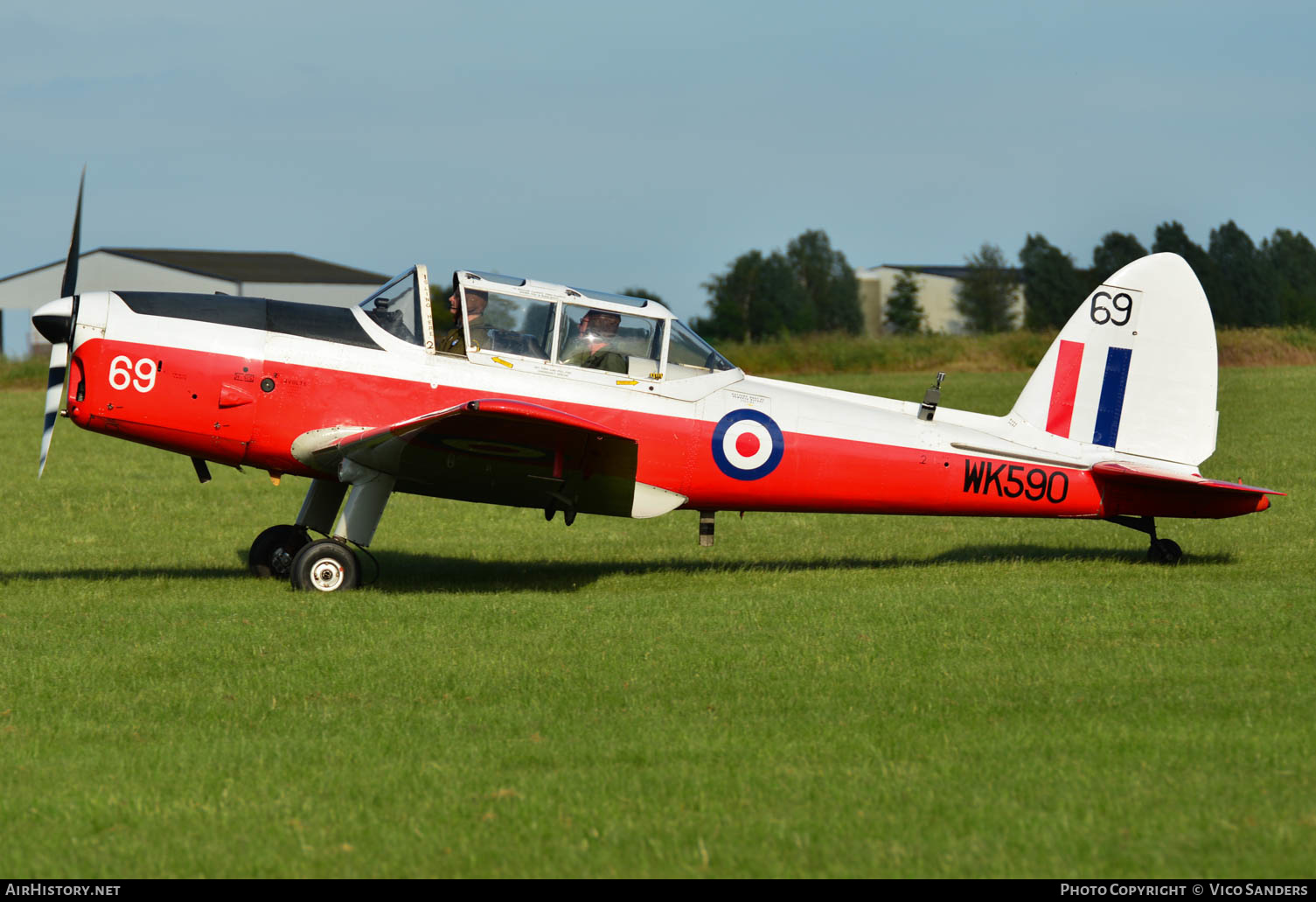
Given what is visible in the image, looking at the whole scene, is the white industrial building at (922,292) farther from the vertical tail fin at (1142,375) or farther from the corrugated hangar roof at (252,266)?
the vertical tail fin at (1142,375)

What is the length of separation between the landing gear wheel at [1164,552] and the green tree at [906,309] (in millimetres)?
70792

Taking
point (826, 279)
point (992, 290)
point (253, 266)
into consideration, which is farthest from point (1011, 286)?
point (253, 266)

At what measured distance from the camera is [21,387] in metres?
36.1

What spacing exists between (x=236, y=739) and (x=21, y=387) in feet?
115

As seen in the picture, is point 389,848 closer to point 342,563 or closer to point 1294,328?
point 342,563

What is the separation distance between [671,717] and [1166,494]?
20.3 ft

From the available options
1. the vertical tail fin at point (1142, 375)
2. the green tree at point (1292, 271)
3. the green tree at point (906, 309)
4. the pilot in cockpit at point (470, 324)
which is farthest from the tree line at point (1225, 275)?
the pilot in cockpit at point (470, 324)

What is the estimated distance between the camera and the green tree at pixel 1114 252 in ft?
179

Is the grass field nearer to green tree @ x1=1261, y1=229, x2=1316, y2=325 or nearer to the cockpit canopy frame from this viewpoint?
the cockpit canopy frame

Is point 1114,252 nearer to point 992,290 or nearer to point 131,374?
point 992,290

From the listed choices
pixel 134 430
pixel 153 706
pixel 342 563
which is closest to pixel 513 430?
pixel 342 563

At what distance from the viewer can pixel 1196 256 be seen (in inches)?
2023

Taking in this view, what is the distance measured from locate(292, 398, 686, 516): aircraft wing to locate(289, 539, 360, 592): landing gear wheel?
65 centimetres

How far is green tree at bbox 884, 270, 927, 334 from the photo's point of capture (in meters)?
81.1
